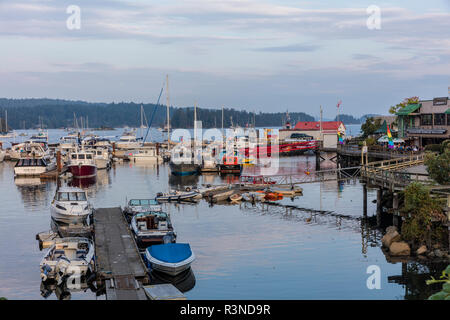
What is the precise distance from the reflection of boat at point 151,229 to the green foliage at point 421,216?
14.2 m

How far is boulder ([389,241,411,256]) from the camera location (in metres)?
30.3

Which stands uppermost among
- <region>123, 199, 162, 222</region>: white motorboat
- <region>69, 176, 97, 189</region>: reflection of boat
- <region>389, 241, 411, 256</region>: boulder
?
<region>123, 199, 162, 222</region>: white motorboat

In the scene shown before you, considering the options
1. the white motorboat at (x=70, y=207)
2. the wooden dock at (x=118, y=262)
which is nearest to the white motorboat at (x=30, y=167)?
the white motorboat at (x=70, y=207)

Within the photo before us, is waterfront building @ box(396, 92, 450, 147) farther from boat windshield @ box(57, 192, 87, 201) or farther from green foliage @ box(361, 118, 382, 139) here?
boat windshield @ box(57, 192, 87, 201)

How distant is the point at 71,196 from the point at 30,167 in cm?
4016

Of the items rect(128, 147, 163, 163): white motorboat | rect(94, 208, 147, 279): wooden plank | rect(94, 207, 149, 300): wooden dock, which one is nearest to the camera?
rect(94, 207, 149, 300): wooden dock

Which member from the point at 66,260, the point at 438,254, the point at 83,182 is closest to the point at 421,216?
the point at 438,254

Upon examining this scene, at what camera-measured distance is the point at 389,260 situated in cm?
2989

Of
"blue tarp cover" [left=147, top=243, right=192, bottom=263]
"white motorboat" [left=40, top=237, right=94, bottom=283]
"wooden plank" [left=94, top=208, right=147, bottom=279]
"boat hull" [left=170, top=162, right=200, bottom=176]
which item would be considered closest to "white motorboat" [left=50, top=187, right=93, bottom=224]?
"wooden plank" [left=94, top=208, right=147, bottom=279]

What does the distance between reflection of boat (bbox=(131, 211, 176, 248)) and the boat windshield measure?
7.51m

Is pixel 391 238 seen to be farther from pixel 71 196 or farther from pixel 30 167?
pixel 30 167

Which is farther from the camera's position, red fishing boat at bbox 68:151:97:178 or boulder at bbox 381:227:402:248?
red fishing boat at bbox 68:151:97:178
